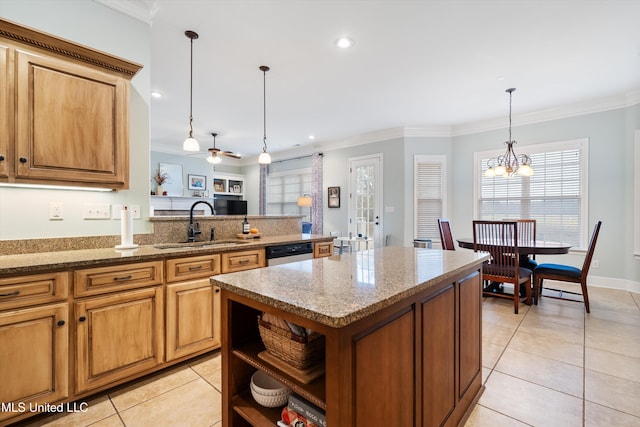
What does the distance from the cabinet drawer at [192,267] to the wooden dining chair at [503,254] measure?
3024 mm

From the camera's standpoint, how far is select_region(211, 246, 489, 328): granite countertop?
886 mm

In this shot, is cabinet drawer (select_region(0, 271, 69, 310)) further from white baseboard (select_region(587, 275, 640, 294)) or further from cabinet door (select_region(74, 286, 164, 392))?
white baseboard (select_region(587, 275, 640, 294))

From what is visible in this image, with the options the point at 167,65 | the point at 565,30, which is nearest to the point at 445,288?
the point at 565,30

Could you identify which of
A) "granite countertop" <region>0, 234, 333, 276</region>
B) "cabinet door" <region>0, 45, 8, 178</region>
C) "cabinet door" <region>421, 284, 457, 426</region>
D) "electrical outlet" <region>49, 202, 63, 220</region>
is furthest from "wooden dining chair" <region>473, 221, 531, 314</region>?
"cabinet door" <region>0, 45, 8, 178</region>

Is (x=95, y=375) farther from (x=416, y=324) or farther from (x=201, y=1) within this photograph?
(x=201, y=1)

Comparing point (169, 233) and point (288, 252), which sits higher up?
point (169, 233)

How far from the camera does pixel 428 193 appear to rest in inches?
227

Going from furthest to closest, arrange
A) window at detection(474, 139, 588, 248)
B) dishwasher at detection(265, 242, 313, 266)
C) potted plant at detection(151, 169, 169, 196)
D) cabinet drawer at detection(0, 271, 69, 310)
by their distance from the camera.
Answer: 1. potted plant at detection(151, 169, 169, 196)
2. window at detection(474, 139, 588, 248)
3. dishwasher at detection(265, 242, 313, 266)
4. cabinet drawer at detection(0, 271, 69, 310)

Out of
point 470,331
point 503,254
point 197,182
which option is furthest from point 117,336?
point 197,182

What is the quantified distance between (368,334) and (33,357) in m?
1.87

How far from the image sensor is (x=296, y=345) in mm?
1029

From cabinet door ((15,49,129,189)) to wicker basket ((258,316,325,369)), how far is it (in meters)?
1.81

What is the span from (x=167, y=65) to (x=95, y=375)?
3.14 metres

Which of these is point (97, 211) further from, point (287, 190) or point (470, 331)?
point (287, 190)
